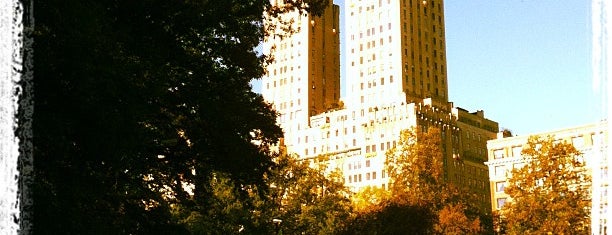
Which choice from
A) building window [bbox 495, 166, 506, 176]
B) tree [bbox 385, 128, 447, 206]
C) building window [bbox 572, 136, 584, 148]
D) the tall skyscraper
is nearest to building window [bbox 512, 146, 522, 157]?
building window [bbox 495, 166, 506, 176]

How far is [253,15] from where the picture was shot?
1961cm

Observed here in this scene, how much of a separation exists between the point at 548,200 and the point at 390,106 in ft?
336

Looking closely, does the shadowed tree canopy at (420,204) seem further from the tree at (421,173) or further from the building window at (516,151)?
the building window at (516,151)

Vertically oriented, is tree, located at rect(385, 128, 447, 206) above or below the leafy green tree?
above

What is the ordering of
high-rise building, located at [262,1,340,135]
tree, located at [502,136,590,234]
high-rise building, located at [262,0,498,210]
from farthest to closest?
high-rise building, located at [262,1,340,135], high-rise building, located at [262,0,498,210], tree, located at [502,136,590,234]

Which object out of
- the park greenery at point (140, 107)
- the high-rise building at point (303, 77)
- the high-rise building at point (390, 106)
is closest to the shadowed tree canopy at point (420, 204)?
the park greenery at point (140, 107)

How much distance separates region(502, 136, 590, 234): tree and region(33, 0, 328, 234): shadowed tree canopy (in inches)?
903

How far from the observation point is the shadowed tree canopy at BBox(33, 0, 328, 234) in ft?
Answer: 36.9

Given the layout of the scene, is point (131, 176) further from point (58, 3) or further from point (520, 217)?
point (520, 217)

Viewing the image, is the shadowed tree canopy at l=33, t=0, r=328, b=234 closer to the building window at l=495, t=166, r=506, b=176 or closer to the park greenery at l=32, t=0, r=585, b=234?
the park greenery at l=32, t=0, r=585, b=234

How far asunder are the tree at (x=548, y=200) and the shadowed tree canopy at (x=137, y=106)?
2293cm

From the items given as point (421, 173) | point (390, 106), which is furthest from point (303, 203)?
point (390, 106)

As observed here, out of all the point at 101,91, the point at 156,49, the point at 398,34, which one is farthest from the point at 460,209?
the point at 398,34

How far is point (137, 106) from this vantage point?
13.2 meters
